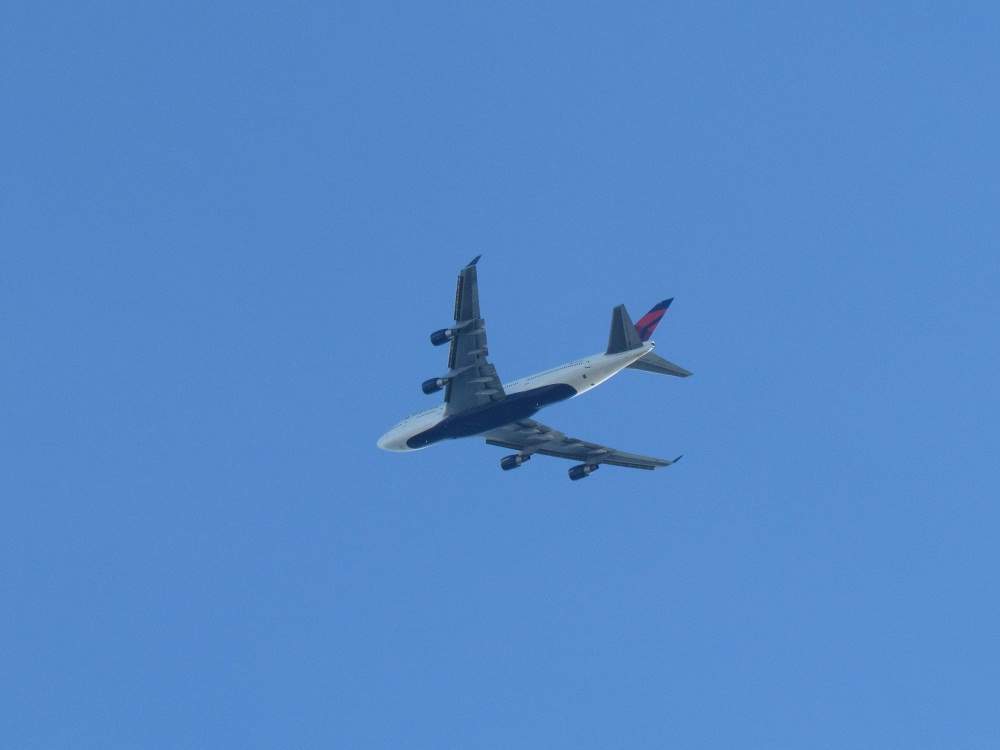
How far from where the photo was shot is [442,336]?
89.6 meters

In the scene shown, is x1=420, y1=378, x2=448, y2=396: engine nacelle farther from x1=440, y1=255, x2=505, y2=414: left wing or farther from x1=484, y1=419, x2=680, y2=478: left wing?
x1=484, y1=419, x2=680, y2=478: left wing

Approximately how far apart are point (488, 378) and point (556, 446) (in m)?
16.1

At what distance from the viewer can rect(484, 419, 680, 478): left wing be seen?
346 feet

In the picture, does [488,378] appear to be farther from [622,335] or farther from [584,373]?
[622,335]

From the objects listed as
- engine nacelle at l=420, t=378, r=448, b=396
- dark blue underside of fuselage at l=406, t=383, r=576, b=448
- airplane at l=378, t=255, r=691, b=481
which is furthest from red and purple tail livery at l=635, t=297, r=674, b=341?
engine nacelle at l=420, t=378, r=448, b=396

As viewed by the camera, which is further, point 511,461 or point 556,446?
point 556,446

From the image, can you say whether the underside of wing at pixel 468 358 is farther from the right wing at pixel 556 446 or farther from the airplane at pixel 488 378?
the right wing at pixel 556 446

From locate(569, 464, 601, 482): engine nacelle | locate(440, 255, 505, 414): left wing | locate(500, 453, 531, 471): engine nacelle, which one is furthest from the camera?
locate(569, 464, 601, 482): engine nacelle

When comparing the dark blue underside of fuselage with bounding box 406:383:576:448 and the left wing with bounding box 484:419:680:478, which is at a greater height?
the left wing with bounding box 484:419:680:478

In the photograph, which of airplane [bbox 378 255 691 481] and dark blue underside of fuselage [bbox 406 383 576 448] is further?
dark blue underside of fuselage [bbox 406 383 576 448]

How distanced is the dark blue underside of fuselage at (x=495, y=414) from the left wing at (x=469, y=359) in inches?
20.3

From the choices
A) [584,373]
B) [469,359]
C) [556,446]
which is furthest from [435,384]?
[556,446]

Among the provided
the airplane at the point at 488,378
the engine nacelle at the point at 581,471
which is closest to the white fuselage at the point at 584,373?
the airplane at the point at 488,378

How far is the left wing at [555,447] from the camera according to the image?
10531 cm
